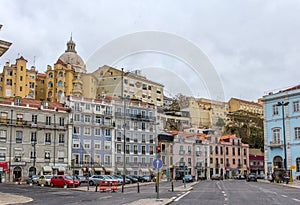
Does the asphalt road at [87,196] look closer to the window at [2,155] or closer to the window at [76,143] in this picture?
the window at [2,155]

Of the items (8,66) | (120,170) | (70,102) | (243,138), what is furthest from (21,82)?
(243,138)

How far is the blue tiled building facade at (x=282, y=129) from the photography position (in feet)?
222

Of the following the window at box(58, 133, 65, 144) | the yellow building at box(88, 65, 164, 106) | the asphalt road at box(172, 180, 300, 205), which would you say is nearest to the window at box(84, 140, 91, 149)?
the window at box(58, 133, 65, 144)

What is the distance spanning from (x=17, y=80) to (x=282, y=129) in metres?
71.1

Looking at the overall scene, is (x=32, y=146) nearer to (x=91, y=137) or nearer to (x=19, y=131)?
(x=19, y=131)

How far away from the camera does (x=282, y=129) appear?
69812 millimetres

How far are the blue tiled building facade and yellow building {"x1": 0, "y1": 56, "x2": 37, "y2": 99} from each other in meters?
63.2

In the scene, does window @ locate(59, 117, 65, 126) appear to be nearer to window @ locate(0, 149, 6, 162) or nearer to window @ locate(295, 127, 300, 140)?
window @ locate(0, 149, 6, 162)

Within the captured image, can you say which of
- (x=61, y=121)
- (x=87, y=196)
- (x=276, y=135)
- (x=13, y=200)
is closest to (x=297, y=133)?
(x=276, y=135)

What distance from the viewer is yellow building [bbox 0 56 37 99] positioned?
110 meters

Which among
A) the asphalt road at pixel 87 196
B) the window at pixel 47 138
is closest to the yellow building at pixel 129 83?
the asphalt road at pixel 87 196

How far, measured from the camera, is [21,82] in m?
111

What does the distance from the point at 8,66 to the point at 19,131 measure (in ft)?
152

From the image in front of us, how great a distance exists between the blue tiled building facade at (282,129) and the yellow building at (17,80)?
6323 cm
